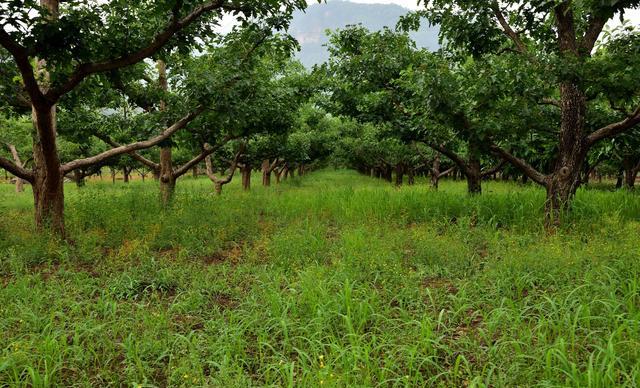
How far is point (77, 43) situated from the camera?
5.36 m

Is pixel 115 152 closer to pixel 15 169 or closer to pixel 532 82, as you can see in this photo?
pixel 15 169

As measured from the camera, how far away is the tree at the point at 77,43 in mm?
5074

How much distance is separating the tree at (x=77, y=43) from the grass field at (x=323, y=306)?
1.30 m

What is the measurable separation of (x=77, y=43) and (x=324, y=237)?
4885 millimetres

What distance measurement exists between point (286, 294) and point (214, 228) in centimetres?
359

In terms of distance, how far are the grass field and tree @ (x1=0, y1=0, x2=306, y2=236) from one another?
1.30 meters

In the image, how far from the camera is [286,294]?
4.56 meters

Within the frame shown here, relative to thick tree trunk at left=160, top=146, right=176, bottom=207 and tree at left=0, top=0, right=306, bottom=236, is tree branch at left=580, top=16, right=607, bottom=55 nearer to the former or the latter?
tree at left=0, top=0, right=306, bottom=236

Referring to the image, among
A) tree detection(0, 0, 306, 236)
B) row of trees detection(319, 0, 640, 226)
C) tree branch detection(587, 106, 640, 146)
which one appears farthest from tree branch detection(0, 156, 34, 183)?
tree branch detection(587, 106, 640, 146)

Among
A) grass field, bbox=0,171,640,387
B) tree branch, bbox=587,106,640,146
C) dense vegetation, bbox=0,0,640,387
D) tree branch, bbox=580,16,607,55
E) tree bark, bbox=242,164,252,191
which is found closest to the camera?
grass field, bbox=0,171,640,387

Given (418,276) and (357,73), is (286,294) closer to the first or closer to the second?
(418,276)

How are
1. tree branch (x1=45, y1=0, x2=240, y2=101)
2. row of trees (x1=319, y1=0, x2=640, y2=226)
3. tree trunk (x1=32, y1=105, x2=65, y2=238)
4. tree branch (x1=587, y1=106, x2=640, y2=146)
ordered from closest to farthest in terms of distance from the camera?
tree branch (x1=45, y1=0, x2=240, y2=101)
row of trees (x1=319, y1=0, x2=640, y2=226)
tree branch (x1=587, y1=106, x2=640, y2=146)
tree trunk (x1=32, y1=105, x2=65, y2=238)

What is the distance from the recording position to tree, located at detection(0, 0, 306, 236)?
5.07 meters

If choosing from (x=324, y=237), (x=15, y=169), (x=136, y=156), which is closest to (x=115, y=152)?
(x=15, y=169)
